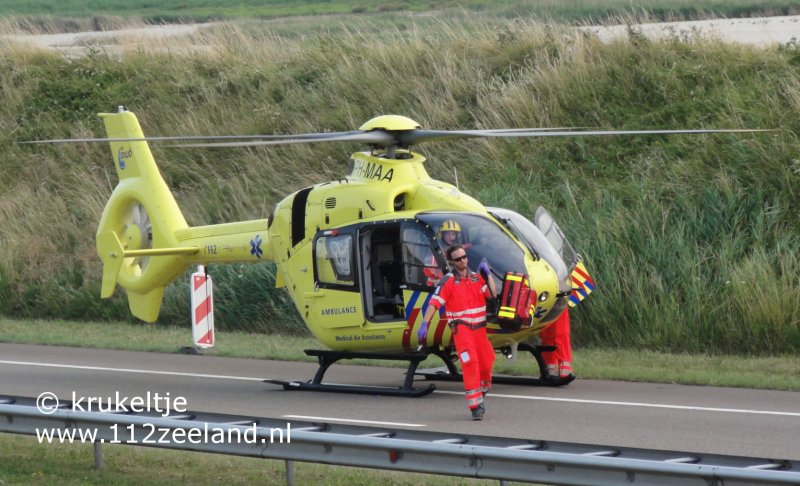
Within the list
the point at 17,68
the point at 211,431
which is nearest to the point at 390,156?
the point at 211,431

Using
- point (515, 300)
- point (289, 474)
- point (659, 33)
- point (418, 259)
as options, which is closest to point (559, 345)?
point (515, 300)

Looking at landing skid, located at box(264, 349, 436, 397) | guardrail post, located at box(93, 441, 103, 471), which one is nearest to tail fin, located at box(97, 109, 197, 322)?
landing skid, located at box(264, 349, 436, 397)

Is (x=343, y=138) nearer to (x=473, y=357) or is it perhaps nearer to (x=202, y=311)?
(x=473, y=357)

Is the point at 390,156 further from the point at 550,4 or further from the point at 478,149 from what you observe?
the point at 550,4

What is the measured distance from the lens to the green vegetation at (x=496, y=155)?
16.7 m

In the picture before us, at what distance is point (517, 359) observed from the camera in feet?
51.5

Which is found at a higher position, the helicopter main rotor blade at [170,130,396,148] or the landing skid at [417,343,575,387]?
the helicopter main rotor blade at [170,130,396,148]

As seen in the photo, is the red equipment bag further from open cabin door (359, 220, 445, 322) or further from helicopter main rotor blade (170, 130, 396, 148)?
helicopter main rotor blade (170, 130, 396, 148)

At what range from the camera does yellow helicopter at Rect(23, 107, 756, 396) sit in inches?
473

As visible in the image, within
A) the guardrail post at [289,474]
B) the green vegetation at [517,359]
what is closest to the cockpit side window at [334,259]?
the green vegetation at [517,359]

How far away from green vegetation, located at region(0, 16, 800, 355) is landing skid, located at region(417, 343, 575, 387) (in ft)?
10.9

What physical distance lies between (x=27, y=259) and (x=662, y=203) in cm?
1198

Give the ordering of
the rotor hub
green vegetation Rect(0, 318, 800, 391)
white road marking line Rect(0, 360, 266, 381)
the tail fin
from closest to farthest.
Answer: the rotor hub → green vegetation Rect(0, 318, 800, 391) → white road marking line Rect(0, 360, 266, 381) → the tail fin

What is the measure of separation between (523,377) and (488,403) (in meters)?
1.43
